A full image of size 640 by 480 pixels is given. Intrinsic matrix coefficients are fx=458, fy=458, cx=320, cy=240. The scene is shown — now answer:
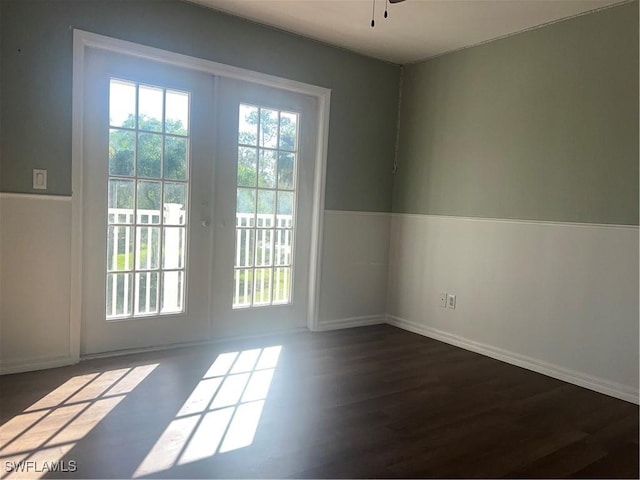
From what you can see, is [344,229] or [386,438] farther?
[344,229]

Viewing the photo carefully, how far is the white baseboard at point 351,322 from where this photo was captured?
3.85m

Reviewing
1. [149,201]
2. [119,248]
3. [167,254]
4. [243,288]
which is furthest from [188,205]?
[243,288]

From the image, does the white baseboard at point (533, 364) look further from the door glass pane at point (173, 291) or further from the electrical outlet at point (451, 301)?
the door glass pane at point (173, 291)

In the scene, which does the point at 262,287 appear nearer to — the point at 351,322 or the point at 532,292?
the point at 351,322

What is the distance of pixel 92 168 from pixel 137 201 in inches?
12.8

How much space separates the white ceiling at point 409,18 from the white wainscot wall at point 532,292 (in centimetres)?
135

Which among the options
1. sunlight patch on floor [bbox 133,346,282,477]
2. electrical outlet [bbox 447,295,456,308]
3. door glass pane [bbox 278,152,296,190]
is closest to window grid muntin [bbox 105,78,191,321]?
sunlight patch on floor [bbox 133,346,282,477]

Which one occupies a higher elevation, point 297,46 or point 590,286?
point 297,46

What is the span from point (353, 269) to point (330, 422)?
1.93 metres

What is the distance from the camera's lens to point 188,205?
315 cm

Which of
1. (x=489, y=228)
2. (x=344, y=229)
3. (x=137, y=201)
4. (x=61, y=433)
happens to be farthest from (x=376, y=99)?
(x=61, y=433)

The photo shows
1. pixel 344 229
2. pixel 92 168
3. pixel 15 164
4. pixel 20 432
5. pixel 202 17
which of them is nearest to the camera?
pixel 20 432

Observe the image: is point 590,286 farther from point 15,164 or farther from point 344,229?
point 15,164

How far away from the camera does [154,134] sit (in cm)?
298
